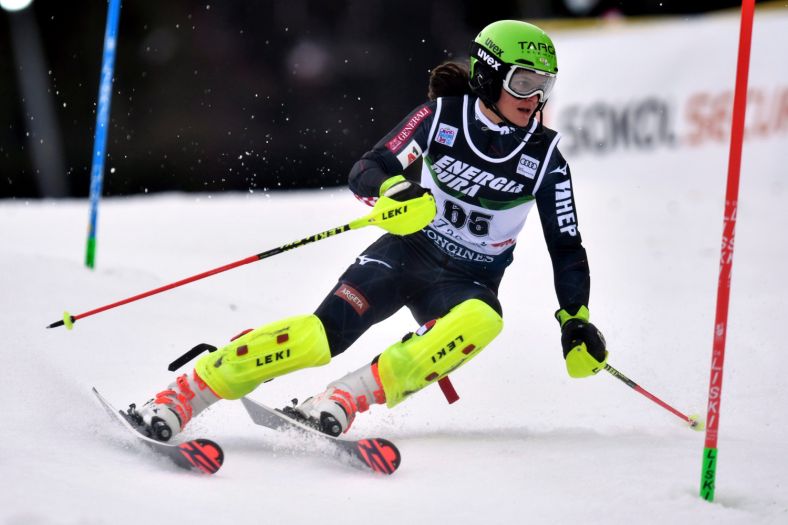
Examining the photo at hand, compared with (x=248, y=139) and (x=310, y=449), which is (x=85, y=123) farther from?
(x=310, y=449)

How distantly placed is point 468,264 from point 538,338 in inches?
73.1

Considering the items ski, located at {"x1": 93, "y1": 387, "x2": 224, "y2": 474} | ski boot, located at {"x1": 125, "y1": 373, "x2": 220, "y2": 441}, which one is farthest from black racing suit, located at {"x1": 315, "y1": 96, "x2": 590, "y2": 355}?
ski, located at {"x1": 93, "y1": 387, "x2": 224, "y2": 474}

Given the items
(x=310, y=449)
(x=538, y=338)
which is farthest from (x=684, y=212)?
(x=310, y=449)

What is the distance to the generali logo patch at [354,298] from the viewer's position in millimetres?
3879

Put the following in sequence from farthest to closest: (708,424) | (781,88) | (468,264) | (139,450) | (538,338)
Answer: (781,88), (538,338), (468,264), (139,450), (708,424)

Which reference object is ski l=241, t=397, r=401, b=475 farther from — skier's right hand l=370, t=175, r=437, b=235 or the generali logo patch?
skier's right hand l=370, t=175, r=437, b=235

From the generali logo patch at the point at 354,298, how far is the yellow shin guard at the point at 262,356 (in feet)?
0.88

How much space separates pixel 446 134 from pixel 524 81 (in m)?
0.34

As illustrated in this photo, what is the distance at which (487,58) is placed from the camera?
12.8 feet

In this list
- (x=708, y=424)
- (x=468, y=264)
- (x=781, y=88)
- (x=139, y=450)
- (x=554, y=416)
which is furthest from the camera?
(x=781, y=88)

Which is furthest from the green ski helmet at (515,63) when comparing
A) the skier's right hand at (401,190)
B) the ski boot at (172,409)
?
the ski boot at (172,409)

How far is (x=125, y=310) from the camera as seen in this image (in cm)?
548

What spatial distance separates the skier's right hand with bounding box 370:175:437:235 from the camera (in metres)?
3.59

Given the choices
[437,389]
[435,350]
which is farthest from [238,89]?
[435,350]
